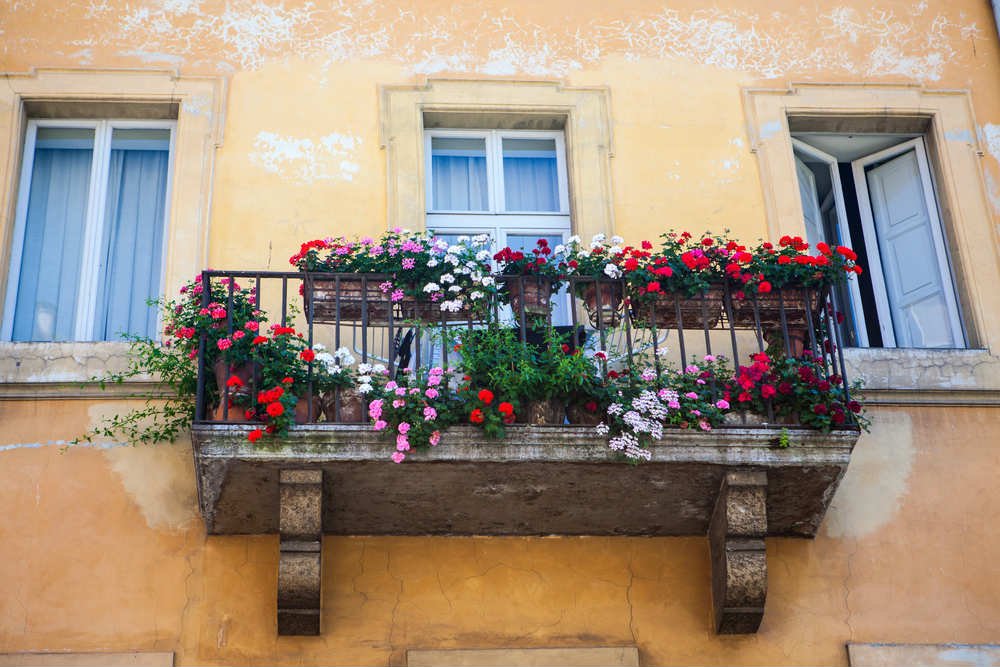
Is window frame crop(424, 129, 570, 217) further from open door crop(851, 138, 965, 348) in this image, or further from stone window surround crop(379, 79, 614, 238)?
open door crop(851, 138, 965, 348)

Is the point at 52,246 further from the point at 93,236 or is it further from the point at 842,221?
the point at 842,221

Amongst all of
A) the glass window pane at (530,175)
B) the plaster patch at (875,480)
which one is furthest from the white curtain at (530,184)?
the plaster patch at (875,480)

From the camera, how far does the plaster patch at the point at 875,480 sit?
290 inches

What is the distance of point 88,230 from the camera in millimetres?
8203

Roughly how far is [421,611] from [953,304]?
11.8 feet

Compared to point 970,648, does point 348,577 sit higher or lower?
higher

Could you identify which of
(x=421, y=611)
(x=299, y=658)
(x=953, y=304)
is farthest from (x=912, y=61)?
(x=299, y=658)

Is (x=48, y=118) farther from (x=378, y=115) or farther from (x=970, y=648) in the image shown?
(x=970, y=648)

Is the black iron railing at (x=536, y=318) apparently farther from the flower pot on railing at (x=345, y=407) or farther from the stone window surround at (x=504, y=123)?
the stone window surround at (x=504, y=123)

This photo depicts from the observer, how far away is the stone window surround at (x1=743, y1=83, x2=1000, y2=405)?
7695 mm

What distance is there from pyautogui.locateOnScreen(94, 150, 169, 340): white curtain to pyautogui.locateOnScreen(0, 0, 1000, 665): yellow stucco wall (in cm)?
50

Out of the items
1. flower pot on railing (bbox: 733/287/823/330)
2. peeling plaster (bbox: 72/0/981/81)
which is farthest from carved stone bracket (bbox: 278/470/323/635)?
peeling plaster (bbox: 72/0/981/81)

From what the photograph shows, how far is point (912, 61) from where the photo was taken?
28.9 ft

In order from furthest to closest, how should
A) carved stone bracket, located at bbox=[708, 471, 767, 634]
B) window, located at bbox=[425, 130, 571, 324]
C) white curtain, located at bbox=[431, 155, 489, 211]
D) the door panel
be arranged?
1. white curtain, located at bbox=[431, 155, 489, 211]
2. window, located at bbox=[425, 130, 571, 324]
3. the door panel
4. carved stone bracket, located at bbox=[708, 471, 767, 634]
